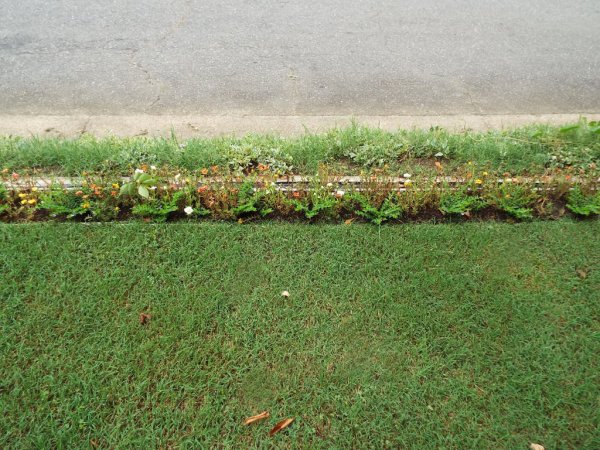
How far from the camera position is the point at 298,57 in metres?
5.72

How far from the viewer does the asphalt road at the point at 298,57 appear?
5027 mm

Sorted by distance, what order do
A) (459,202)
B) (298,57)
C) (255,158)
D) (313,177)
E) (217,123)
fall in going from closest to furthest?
(459,202)
(313,177)
(255,158)
(217,123)
(298,57)

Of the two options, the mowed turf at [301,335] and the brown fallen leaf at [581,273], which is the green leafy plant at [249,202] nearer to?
the mowed turf at [301,335]

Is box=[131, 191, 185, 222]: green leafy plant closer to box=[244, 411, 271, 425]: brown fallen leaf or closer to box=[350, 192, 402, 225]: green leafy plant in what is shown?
box=[350, 192, 402, 225]: green leafy plant

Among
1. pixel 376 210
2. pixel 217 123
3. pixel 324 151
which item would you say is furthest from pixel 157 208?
pixel 376 210

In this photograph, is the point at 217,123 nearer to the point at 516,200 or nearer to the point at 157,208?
the point at 157,208

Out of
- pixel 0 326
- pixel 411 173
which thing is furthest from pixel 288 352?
pixel 411 173

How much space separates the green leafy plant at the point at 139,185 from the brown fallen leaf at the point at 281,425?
2.02m

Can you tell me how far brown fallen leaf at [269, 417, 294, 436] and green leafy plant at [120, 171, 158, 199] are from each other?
6.63 feet

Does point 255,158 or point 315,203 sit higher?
point 255,158

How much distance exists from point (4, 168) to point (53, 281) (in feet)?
4.83

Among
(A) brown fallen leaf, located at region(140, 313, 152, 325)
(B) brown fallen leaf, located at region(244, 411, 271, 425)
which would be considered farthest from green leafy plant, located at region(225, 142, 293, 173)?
(B) brown fallen leaf, located at region(244, 411, 271, 425)

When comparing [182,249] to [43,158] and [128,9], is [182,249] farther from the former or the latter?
[128,9]

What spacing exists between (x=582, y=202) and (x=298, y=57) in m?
3.76
